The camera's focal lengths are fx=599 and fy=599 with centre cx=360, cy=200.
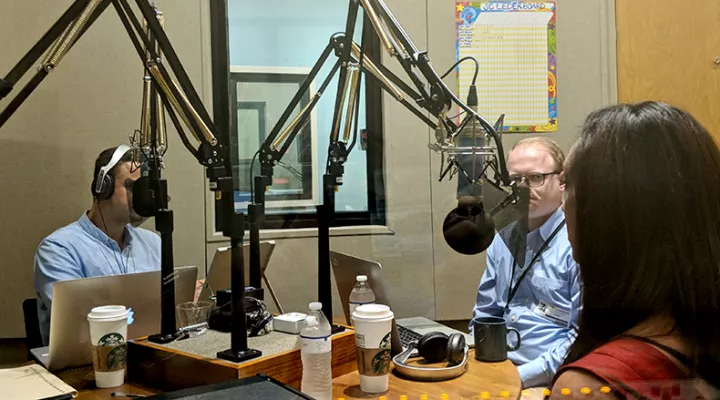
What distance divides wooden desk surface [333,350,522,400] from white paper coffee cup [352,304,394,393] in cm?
2

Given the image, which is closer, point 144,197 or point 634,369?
point 634,369

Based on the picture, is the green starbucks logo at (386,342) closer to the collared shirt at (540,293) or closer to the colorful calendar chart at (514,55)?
the collared shirt at (540,293)

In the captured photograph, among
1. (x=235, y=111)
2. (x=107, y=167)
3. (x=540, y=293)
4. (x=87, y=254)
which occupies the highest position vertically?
(x=235, y=111)

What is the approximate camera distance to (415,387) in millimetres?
1217

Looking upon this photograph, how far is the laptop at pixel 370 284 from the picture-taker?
1.39m

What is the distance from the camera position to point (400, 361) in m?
1.30

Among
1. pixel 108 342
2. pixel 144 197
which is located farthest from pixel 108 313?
pixel 144 197

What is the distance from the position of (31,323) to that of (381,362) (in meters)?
1.11

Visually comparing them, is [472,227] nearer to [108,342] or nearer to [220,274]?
[220,274]

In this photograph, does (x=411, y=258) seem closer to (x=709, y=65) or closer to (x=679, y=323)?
(x=709, y=65)

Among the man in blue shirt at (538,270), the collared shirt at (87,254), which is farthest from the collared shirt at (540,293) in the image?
the collared shirt at (87,254)

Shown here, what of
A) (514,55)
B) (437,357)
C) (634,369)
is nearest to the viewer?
(634,369)

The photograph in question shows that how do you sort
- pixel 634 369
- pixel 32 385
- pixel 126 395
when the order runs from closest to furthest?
1. pixel 634 369
2. pixel 32 385
3. pixel 126 395

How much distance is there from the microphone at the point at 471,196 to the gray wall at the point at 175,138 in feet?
0.81
